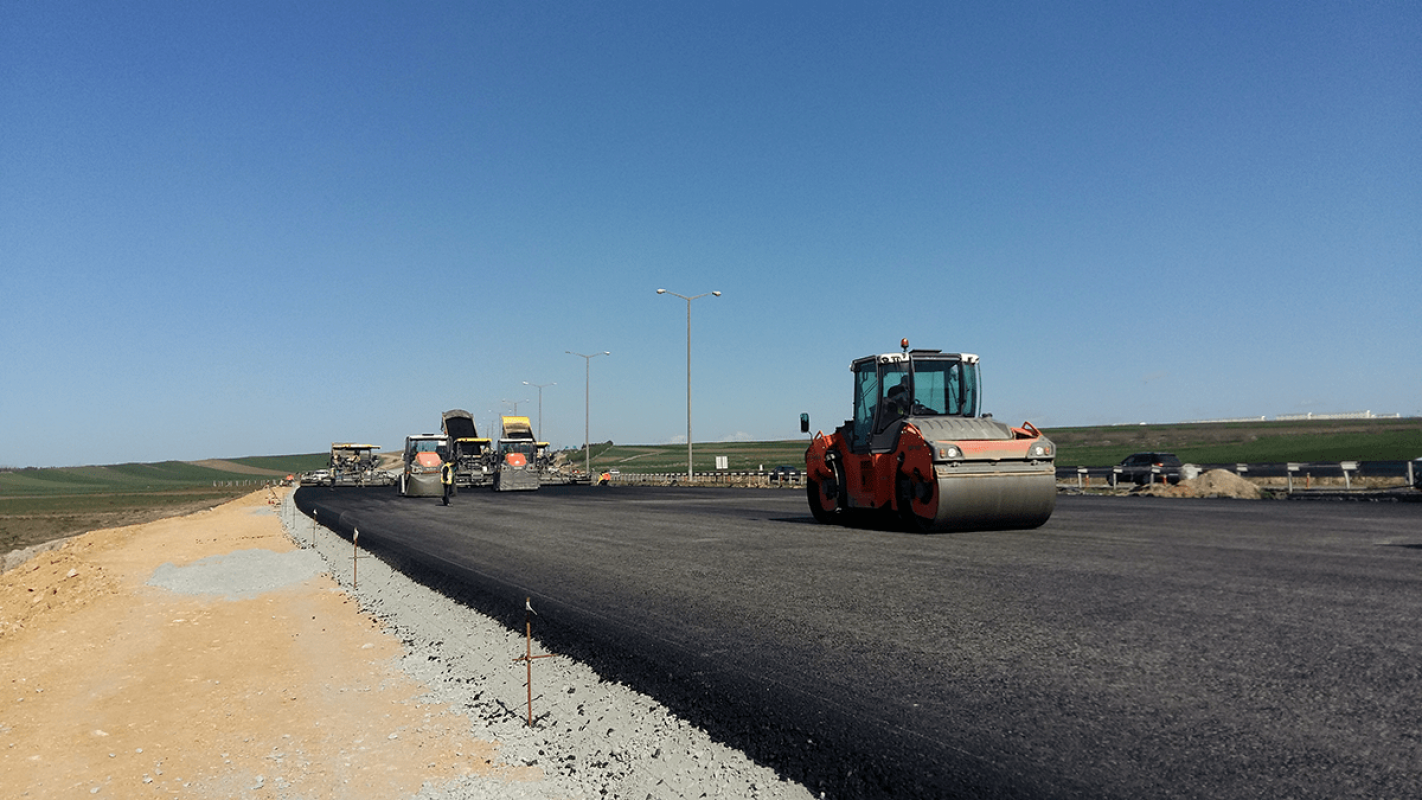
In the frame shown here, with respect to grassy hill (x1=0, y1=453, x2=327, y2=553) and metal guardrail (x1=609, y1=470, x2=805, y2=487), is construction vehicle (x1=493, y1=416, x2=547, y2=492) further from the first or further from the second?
grassy hill (x1=0, y1=453, x2=327, y2=553)

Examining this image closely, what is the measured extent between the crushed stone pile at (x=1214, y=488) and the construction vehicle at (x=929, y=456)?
49.2 ft

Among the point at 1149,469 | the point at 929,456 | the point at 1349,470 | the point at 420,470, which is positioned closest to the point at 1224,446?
the point at 1149,469

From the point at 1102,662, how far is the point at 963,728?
1.82m

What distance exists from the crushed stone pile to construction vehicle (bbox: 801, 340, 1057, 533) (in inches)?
591

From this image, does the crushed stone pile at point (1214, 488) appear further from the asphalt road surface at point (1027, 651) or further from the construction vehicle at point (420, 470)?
the construction vehicle at point (420, 470)

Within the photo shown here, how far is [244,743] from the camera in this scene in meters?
6.43

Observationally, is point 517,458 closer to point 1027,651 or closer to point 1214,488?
point 1214,488

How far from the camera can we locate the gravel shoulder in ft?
18.0

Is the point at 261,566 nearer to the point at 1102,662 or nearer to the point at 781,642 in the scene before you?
the point at 781,642

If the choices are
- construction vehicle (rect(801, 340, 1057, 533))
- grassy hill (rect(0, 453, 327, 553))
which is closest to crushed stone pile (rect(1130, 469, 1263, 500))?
construction vehicle (rect(801, 340, 1057, 533))

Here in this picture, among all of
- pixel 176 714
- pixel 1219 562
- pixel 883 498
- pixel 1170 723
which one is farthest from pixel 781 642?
pixel 883 498

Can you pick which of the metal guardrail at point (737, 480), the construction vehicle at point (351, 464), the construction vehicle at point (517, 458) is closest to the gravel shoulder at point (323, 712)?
the construction vehicle at point (517, 458)

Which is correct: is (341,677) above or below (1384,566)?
below

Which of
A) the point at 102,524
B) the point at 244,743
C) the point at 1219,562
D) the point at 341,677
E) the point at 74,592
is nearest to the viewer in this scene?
the point at 244,743
